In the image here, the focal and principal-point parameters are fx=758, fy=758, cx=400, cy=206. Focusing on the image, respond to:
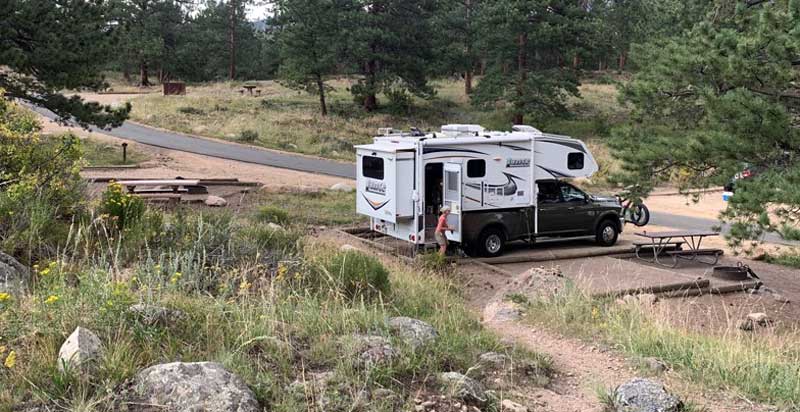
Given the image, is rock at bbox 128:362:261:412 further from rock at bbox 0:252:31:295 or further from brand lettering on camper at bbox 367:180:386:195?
brand lettering on camper at bbox 367:180:386:195

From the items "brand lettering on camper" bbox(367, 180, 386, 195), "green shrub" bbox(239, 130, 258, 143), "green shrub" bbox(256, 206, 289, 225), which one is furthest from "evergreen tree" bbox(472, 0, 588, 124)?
"brand lettering on camper" bbox(367, 180, 386, 195)

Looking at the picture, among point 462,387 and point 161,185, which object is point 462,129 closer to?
point 161,185

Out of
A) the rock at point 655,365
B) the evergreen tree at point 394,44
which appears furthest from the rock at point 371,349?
the evergreen tree at point 394,44

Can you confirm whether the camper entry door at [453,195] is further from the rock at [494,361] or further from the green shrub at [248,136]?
the green shrub at [248,136]

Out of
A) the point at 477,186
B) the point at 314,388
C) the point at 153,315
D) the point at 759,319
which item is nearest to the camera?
the point at 314,388

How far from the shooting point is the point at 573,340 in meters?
7.55

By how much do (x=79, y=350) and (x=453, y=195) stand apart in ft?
39.0

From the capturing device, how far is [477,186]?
16531 millimetres

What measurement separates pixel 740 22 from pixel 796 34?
4.24 metres

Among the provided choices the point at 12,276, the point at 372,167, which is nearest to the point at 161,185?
the point at 372,167

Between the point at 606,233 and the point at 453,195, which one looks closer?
the point at 453,195

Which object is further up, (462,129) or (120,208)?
(462,129)

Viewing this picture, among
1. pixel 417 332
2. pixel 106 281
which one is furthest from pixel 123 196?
pixel 417 332

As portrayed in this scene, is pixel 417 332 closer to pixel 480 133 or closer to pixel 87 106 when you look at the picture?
pixel 480 133
